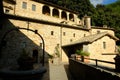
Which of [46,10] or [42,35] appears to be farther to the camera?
[46,10]

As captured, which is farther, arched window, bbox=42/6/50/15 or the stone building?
arched window, bbox=42/6/50/15

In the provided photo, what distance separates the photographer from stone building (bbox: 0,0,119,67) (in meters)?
21.2

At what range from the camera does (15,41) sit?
69.3ft

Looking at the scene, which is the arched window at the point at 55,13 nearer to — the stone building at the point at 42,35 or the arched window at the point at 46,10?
the arched window at the point at 46,10

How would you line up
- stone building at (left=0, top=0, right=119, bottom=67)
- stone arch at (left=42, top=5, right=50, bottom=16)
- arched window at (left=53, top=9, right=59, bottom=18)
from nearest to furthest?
stone building at (left=0, top=0, right=119, bottom=67) < stone arch at (left=42, top=5, right=50, bottom=16) < arched window at (left=53, top=9, right=59, bottom=18)

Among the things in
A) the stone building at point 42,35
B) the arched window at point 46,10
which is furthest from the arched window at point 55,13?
the stone building at point 42,35

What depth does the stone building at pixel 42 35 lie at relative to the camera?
69.4 feet

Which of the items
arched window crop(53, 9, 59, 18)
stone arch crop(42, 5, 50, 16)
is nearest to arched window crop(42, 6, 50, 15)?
stone arch crop(42, 5, 50, 16)

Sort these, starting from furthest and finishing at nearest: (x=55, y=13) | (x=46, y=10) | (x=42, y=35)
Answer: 1. (x=55, y=13)
2. (x=46, y=10)
3. (x=42, y=35)

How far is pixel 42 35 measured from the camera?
24.1m

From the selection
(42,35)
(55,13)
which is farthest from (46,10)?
(42,35)

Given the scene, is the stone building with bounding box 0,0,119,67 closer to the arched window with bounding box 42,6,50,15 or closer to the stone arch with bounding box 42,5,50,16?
the stone arch with bounding box 42,5,50,16

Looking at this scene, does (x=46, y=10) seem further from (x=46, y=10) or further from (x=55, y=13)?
(x=55, y=13)

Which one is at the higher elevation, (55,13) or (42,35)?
(55,13)
